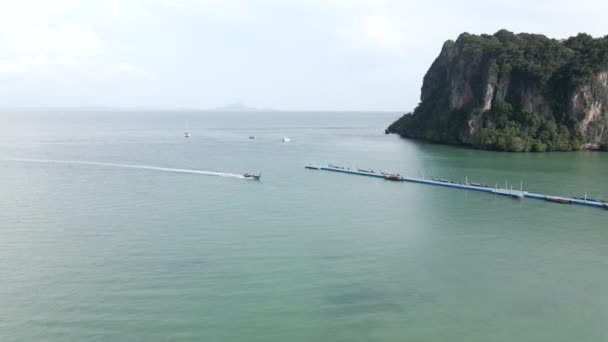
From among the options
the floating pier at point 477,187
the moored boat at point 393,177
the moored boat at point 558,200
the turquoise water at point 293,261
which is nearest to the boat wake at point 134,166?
the turquoise water at point 293,261

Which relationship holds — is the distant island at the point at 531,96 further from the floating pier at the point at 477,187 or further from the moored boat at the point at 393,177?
the moored boat at the point at 393,177

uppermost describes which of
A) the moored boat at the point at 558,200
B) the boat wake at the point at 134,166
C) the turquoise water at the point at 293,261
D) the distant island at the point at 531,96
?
the distant island at the point at 531,96

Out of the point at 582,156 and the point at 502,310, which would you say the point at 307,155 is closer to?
the point at 582,156

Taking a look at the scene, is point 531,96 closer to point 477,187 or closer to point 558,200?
point 477,187

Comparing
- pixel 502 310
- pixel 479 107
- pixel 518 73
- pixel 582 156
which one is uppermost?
pixel 518 73

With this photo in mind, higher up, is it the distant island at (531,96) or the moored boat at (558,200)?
the distant island at (531,96)

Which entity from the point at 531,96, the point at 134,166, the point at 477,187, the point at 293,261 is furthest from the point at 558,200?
the point at 531,96

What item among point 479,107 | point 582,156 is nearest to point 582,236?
point 582,156
